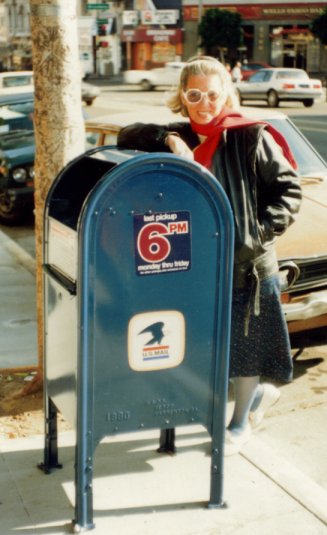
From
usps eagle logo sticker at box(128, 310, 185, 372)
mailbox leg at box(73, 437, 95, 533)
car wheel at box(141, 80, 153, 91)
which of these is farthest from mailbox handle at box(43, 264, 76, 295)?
car wheel at box(141, 80, 153, 91)

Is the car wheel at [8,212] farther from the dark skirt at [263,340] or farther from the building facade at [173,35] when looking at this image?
the building facade at [173,35]

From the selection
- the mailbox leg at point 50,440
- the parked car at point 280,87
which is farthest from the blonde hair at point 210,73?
the parked car at point 280,87

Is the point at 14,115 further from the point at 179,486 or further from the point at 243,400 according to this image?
the point at 179,486

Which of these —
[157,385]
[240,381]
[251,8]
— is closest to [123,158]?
[157,385]

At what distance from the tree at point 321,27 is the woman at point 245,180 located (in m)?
44.9

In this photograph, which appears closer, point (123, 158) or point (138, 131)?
point (123, 158)

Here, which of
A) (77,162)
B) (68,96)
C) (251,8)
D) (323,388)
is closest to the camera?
(77,162)

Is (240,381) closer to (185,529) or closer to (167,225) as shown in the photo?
(185,529)

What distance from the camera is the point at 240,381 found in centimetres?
421

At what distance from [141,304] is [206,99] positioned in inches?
41.7

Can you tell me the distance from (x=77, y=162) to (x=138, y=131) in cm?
42

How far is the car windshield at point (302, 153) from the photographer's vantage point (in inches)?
272

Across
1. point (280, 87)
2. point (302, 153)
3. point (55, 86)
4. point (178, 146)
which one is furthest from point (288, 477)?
point (280, 87)

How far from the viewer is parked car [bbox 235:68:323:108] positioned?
29.2 meters
